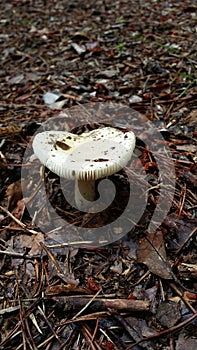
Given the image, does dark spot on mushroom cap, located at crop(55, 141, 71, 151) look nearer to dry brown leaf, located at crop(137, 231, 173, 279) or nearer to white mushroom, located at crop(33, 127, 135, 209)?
white mushroom, located at crop(33, 127, 135, 209)

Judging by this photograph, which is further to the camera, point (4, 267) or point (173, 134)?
point (173, 134)

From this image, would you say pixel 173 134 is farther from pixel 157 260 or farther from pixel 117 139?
pixel 157 260

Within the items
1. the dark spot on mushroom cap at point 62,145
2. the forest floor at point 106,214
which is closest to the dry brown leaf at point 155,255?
the forest floor at point 106,214

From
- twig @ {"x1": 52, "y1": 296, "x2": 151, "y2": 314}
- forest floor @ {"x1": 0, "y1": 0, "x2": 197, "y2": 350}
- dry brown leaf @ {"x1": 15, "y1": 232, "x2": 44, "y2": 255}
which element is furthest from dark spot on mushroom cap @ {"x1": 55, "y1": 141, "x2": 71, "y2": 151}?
twig @ {"x1": 52, "y1": 296, "x2": 151, "y2": 314}

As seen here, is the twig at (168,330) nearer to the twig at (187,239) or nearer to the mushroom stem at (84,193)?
the twig at (187,239)

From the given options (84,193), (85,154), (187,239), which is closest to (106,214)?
(84,193)

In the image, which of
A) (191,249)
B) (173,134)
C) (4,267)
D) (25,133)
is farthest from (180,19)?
(4,267)

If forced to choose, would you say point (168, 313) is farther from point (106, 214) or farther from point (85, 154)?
point (85, 154)

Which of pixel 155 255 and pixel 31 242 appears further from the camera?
pixel 31 242
